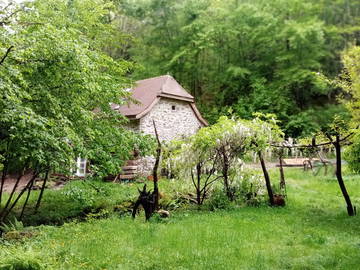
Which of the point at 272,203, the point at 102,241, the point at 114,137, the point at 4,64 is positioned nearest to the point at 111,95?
the point at 114,137

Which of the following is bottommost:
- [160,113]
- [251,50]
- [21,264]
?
[21,264]

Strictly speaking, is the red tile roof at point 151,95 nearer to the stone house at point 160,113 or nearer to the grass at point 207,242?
the stone house at point 160,113

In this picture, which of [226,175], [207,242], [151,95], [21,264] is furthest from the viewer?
[151,95]

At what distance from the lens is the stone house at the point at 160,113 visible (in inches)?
661

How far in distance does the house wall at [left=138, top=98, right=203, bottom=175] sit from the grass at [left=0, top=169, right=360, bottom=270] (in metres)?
8.35

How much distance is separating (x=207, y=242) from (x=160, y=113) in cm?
1234

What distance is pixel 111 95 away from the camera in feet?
30.7

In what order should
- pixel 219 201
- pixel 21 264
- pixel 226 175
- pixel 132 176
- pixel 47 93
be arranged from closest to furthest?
pixel 21 264
pixel 47 93
pixel 219 201
pixel 226 175
pixel 132 176

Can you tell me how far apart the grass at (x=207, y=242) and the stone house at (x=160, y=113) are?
8341 mm

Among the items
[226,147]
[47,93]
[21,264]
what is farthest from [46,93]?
[226,147]

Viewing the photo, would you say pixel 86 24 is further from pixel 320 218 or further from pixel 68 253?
pixel 320 218

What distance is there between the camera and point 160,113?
58.4 ft

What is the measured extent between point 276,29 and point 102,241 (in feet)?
73.7

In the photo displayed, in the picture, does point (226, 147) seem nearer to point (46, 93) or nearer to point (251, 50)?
point (46, 93)
